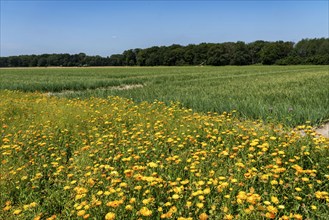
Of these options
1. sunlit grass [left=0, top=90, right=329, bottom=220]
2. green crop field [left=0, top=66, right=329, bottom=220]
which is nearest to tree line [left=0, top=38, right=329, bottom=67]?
green crop field [left=0, top=66, right=329, bottom=220]

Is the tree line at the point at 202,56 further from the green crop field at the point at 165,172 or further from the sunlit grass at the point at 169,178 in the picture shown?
the sunlit grass at the point at 169,178

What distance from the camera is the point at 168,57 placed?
103500 mm

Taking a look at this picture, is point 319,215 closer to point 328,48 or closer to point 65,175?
point 65,175

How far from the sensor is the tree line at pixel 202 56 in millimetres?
92062

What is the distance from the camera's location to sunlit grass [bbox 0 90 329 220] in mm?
2572

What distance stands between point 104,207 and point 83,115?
465cm

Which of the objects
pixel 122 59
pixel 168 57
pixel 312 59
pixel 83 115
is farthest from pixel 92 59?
pixel 83 115

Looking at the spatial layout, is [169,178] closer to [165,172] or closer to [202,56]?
[165,172]

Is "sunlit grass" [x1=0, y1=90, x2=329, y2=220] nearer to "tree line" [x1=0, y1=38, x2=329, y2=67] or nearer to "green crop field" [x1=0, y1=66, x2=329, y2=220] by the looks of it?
"green crop field" [x1=0, y1=66, x2=329, y2=220]

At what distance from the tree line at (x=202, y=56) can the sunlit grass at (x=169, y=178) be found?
286ft

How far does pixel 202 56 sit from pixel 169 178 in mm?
99304

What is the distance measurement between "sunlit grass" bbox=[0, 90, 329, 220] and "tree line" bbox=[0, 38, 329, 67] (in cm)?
8721

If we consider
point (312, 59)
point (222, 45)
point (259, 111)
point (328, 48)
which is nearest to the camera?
point (259, 111)

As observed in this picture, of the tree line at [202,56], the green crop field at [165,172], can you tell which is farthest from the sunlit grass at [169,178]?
the tree line at [202,56]
